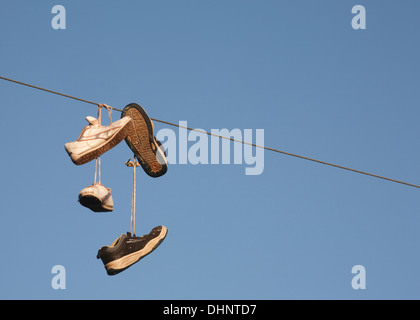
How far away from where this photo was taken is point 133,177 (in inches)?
297

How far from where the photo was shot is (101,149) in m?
7.21

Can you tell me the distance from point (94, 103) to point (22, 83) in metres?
0.74

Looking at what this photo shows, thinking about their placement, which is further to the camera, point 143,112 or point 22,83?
point 143,112

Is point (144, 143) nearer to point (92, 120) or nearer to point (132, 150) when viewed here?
point (132, 150)

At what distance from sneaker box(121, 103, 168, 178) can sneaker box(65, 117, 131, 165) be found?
0.10 m

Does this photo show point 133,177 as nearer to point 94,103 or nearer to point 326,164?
point 94,103

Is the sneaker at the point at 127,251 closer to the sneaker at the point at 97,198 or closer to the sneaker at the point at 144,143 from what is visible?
the sneaker at the point at 97,198

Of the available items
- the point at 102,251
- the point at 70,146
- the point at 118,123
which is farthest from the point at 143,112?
the point at 102,251

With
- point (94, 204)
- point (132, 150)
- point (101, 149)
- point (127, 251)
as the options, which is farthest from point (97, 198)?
point (132, 150)

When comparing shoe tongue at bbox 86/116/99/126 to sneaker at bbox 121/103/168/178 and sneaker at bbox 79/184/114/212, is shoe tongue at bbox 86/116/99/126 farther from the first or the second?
sneaker at bbox 79/184/114/212

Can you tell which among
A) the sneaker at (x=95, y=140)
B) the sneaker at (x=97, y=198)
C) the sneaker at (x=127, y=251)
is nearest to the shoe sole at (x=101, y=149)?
the sneaker at (x=95, y=140)

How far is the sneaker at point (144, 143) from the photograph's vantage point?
7.51 meters

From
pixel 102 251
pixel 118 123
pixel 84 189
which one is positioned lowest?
pixel 102 251

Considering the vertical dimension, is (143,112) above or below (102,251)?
above
